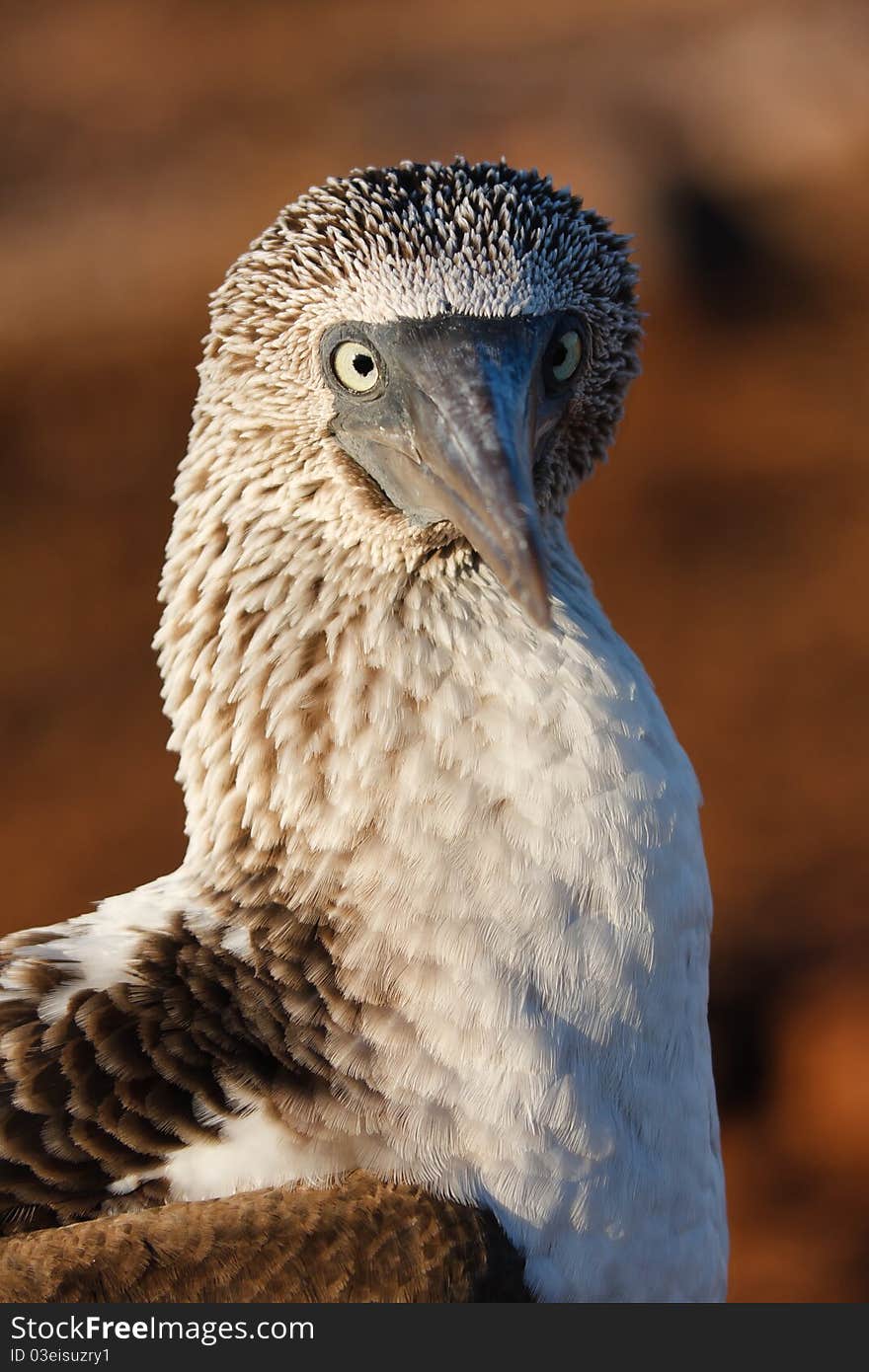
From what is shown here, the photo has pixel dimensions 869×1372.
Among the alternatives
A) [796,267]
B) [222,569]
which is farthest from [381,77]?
[222,569]

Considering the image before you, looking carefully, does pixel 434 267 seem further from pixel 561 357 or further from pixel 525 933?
pixel 525 933

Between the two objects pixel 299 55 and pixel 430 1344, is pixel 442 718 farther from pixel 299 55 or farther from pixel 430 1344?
pixel 299 55

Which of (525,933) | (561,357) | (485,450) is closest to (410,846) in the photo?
(525,933)

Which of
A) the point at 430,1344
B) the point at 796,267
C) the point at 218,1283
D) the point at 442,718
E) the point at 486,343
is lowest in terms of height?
the point at 430,1344

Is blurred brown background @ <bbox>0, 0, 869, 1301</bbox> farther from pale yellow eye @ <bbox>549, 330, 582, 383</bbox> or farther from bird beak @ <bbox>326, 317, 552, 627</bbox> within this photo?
bird beak @ <bbox>326, 317, 552, 627</bbox>

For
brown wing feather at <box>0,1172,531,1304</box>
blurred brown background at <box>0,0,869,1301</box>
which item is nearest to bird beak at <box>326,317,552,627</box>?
brown wing feather at <box>0,1172,531,1304</box>

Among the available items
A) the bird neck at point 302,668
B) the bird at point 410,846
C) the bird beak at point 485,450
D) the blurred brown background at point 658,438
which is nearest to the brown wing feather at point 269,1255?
the bird at point 410,846

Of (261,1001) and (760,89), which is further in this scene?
(760,89)

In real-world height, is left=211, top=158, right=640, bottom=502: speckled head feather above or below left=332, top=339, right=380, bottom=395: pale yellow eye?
above

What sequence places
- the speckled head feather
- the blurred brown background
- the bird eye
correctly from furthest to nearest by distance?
1. the blurred brown background
2. the bird eye
3. the speckled head feather
